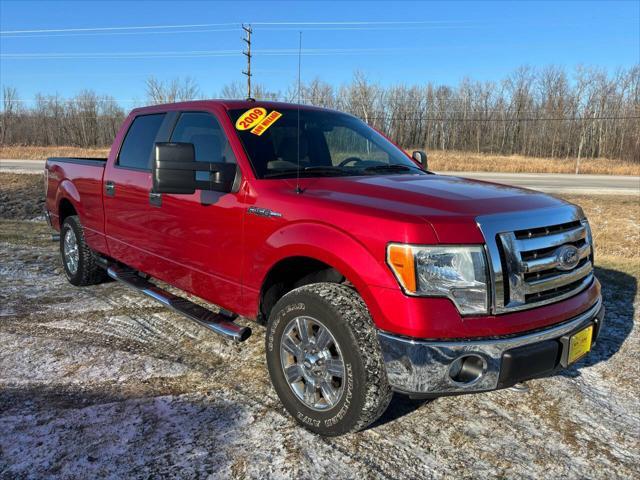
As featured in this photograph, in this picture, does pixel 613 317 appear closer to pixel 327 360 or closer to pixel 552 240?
pixel 552 240

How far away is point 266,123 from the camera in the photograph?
352cm

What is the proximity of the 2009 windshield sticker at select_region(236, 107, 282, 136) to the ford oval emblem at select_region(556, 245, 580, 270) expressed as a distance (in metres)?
2.06

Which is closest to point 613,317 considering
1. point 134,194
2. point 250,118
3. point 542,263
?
point 542,263

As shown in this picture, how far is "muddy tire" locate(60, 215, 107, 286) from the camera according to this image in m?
5.32

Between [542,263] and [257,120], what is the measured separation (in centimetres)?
213

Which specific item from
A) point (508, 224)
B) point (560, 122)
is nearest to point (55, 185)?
point (508, 224)

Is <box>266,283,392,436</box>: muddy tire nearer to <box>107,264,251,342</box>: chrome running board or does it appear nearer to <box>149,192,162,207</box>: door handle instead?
<box>107,264,251,342</box>: chrome running board

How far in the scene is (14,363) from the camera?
358cm

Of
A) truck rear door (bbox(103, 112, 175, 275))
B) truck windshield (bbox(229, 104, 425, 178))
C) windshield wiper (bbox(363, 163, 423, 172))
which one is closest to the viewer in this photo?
truck windshield (bbox(229, 104, 425, 178))

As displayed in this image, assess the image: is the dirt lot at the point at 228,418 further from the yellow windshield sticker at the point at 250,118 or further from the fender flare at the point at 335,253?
the yellow windshield sticker at the point at 250,118

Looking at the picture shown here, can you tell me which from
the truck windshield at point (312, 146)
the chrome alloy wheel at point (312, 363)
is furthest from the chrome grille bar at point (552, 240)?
the truck windshield at point (312, 146)

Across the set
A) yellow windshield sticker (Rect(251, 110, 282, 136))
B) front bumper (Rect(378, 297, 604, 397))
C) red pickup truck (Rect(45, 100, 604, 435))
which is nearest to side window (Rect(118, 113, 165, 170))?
red pickup truck (Rect(45, 100, 604, 435))

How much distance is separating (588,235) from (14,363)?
13.2ft

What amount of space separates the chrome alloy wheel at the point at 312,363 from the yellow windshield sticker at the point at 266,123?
1.41 m
